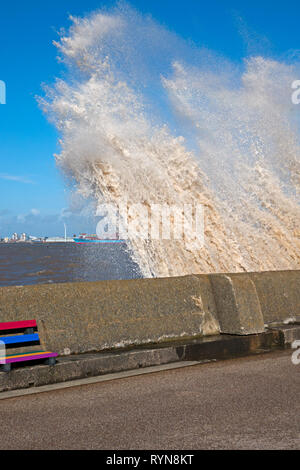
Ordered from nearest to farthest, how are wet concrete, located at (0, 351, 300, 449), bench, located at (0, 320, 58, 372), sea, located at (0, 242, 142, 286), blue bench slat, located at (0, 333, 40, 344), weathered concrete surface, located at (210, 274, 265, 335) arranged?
1. wet concrete, located at (0, 351, 300, 449)
2. bench, located at (0, 320, 58, 372)
3. blue bench slat, located at (0, 333, 40, 344)
4. weathered concrete surface, located at (210, 274, 265, 335)
5. sea, located at (0, 242, 142, 286)

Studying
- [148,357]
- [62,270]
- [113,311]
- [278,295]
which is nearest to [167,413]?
[148,357]

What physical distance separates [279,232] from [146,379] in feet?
24.5

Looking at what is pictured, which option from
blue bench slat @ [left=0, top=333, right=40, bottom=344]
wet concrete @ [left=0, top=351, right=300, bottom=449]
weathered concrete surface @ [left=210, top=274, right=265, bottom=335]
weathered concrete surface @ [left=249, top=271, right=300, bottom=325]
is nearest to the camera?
wet concrete @ [left=0, top=351, right=300, bottom=449]

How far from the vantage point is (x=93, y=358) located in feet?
18.5

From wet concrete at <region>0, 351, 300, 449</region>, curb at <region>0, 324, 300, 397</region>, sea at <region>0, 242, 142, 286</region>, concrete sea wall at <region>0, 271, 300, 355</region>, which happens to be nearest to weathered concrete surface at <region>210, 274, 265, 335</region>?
concrete sea wall at <region>0, 271, 300, 355</region>

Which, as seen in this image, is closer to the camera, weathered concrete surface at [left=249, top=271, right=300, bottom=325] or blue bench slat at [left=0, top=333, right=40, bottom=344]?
blue bench slat at [left=0, top=333, right=40, bottom=344]

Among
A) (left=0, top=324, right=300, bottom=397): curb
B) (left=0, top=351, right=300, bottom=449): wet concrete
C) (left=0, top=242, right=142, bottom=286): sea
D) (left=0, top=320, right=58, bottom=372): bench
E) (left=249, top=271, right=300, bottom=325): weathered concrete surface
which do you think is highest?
(left=0, top=242, right=142, bottom=286): sea

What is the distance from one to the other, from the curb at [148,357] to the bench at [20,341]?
113 mm

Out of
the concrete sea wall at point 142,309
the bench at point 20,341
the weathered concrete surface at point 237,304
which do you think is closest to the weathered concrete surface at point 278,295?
the concrete sea wall at point 142,309

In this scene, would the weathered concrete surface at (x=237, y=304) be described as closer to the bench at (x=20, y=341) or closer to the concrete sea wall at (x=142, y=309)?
the concrete sea wall at (x=142, y=309)

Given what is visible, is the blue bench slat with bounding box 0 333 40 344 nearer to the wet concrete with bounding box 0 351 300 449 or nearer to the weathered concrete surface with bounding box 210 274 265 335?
the wet concrete with bounding box 0 351 300 449

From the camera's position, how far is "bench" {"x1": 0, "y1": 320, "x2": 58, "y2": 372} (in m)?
5.16
